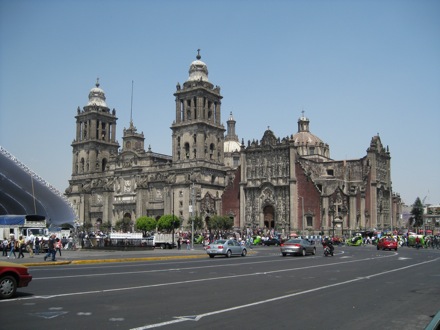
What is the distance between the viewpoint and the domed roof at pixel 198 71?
9300 centimetres

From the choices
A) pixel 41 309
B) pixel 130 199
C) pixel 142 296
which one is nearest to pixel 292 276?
pixel 142 296

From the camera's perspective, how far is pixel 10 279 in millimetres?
13734

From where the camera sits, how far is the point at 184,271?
23.4 m

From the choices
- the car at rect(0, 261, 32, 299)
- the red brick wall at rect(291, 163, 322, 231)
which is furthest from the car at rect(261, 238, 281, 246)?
the car at rect(0, 261, 32, 299)

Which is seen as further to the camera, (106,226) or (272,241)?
(106,226)

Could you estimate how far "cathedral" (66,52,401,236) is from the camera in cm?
7812

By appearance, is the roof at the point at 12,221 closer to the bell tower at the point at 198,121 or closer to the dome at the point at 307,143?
the bell tower at the point at 198,121

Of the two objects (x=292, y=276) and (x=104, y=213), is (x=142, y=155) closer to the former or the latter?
(x=104, y=213)

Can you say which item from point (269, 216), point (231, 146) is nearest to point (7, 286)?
point (269, 216)

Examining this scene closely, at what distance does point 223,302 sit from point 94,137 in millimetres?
99584

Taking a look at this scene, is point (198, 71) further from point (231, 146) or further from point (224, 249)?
point (224, 249)

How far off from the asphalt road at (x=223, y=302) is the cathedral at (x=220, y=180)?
169 feet

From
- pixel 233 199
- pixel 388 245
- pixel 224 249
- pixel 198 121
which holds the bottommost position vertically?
pixel 388 245

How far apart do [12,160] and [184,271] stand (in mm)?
35445
